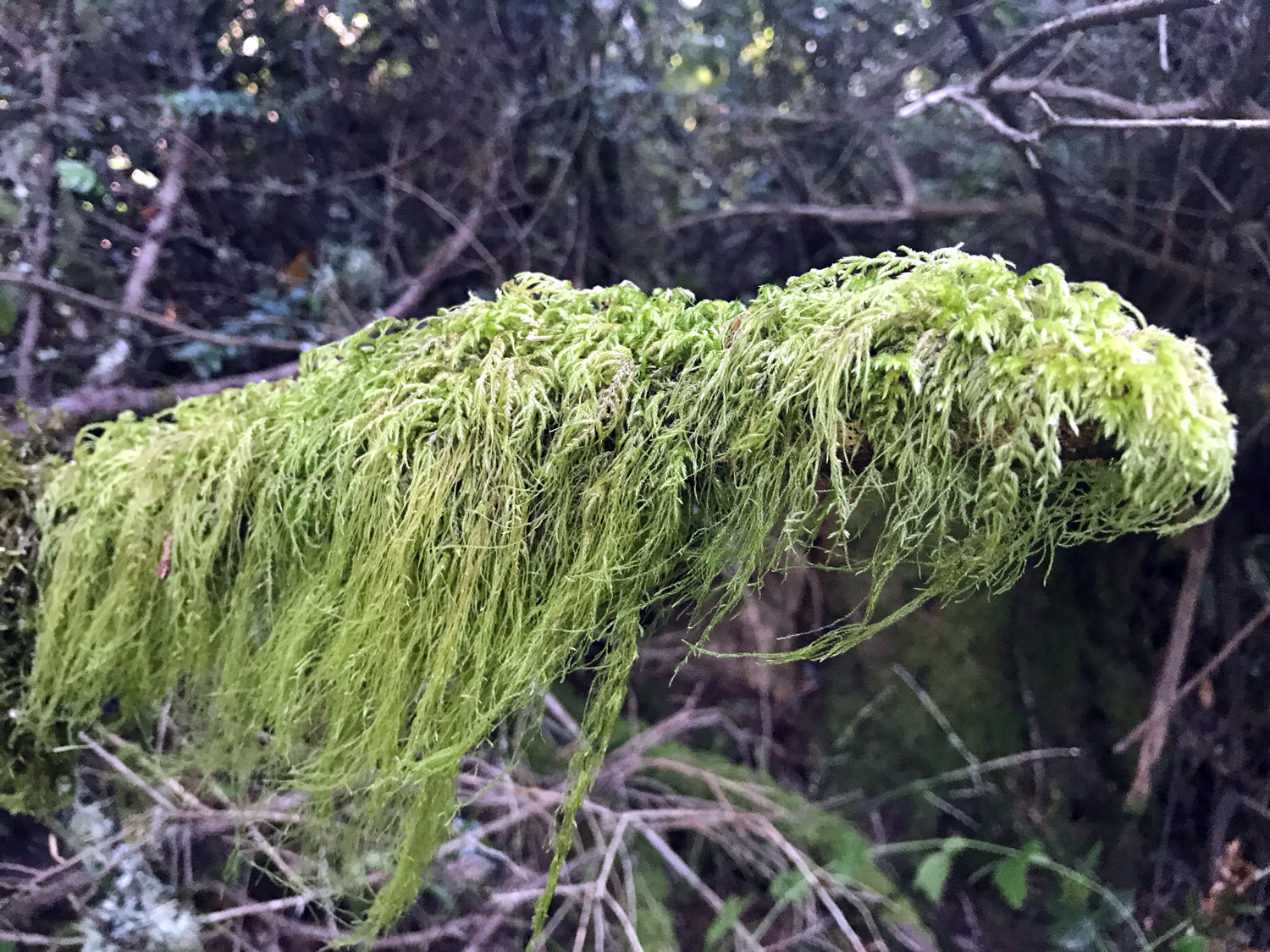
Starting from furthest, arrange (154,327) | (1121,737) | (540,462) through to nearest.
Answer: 1. (154,327)
2. (1121,737)
3. (540,462)

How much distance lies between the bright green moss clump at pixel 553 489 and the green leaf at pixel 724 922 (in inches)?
36.9

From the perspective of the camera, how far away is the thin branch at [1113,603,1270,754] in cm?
134

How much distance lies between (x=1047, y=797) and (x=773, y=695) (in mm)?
644

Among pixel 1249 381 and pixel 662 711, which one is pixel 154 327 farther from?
pixel 1249 381

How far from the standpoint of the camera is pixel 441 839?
78cm

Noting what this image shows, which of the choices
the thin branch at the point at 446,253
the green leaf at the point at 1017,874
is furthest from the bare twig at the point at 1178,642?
the thin branch at the point at 446,253

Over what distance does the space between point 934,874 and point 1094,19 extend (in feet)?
5.26

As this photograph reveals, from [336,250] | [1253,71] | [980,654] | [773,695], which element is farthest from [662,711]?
[1253,71]

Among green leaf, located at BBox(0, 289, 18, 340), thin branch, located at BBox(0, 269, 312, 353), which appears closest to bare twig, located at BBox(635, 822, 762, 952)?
thin branch, located at BBox(0, 269, 312, 353)

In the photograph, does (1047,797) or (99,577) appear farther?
(1047,797)

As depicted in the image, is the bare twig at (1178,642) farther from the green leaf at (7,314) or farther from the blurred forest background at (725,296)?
the green leaf at (7,314)

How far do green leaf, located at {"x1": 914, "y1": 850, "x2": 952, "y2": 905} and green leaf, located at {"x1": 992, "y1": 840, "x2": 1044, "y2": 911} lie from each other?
A: 107mm

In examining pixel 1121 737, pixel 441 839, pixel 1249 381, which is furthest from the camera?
pixel 1121 737

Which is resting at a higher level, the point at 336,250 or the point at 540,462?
the point at 336,250
